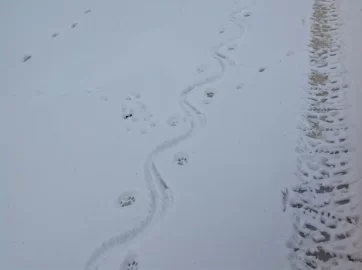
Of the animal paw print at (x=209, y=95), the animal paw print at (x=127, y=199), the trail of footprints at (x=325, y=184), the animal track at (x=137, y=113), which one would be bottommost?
the trail of footprints at (x=325, y=184)

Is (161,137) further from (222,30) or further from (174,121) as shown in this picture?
(222,30)

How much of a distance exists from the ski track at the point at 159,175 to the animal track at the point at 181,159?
0.15 meters

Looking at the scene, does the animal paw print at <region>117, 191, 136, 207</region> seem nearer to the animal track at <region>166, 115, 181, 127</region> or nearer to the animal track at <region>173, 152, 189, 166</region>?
the animal track at <region>173, 152, 189, 166</region>

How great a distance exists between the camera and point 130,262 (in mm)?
2264

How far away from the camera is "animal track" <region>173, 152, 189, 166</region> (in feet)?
9.48

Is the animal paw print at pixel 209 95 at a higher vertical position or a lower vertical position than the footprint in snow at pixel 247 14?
lower

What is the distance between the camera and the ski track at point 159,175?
2361 millimetres

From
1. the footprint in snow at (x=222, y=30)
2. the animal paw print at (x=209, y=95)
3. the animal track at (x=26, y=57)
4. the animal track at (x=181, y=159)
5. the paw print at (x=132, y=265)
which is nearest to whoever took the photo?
the paw print at (x=132, y=265)

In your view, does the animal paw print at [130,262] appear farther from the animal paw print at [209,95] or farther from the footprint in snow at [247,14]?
the footprint in snow at [247,14]

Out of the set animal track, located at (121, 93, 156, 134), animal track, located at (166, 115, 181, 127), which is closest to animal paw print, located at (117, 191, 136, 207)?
animal track, located at (121, 93, 156, 134)

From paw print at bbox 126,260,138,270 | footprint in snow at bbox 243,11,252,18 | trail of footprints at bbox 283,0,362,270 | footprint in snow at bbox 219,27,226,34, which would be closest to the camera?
trail of footprints at bbox 283,0,362,270

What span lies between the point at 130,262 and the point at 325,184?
1.60 meters

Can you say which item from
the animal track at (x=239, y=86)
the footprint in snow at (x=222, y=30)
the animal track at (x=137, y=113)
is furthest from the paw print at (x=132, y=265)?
the footprint in snow at (x=222, y=30)

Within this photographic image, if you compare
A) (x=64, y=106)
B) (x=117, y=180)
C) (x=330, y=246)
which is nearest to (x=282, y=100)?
(x=330, y=246)
